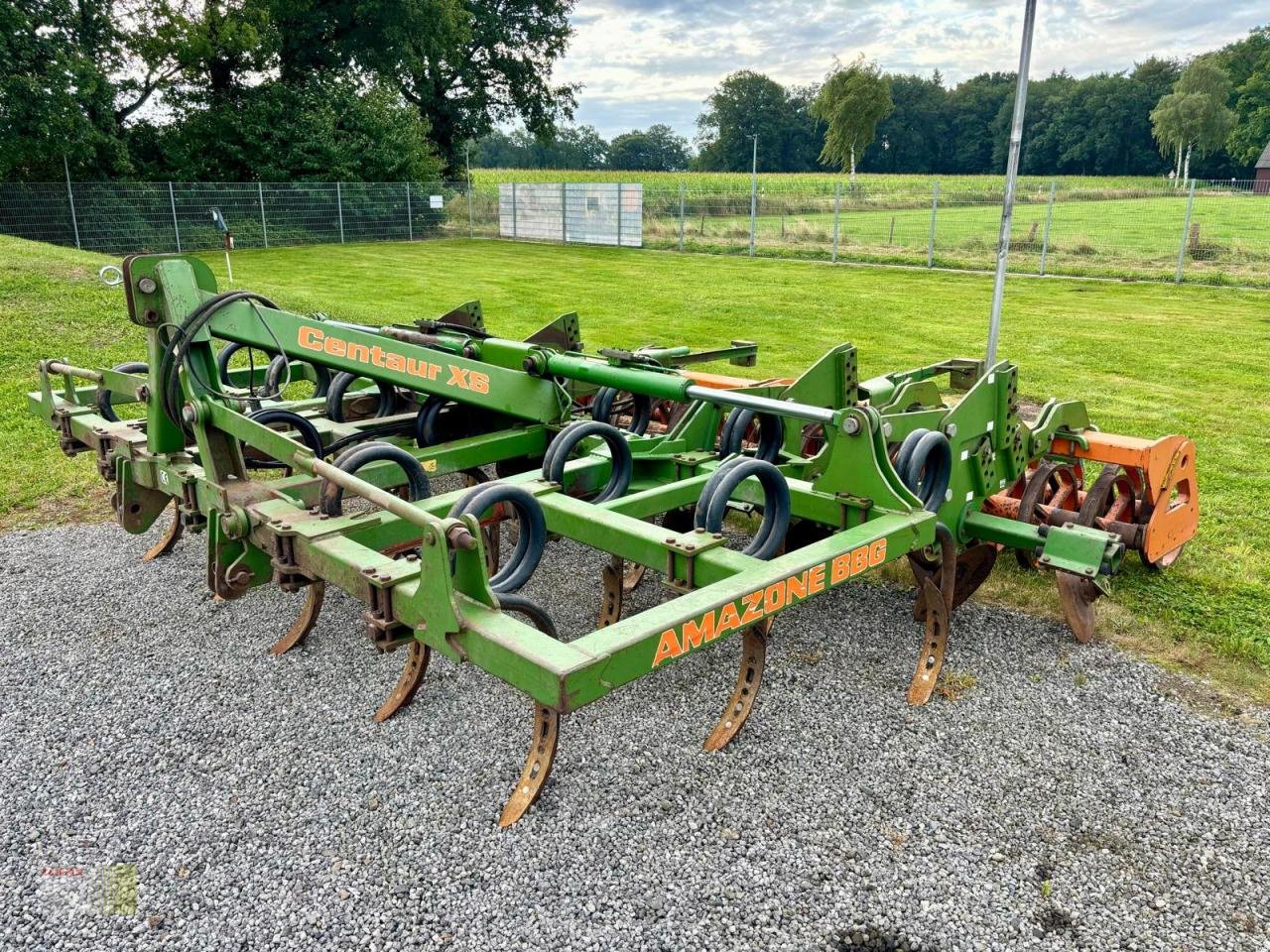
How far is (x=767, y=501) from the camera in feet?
12.7

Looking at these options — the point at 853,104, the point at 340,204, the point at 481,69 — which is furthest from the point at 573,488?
the point at 853,104

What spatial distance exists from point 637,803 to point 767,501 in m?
1.25

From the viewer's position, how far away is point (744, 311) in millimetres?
14922

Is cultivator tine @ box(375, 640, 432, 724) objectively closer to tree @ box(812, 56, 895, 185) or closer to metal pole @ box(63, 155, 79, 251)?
metal pole @ box(63, 155, 79, 251)

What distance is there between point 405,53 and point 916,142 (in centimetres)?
7182

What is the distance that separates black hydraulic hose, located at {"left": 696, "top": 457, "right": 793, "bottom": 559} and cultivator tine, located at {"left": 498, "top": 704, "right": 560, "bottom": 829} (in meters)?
0.92

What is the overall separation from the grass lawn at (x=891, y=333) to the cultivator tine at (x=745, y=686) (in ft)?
6.12

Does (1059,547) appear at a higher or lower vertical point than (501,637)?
lower

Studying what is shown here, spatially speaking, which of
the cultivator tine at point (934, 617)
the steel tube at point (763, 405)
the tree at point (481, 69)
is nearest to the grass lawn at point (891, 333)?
the cultivator tine at point (934, 617)

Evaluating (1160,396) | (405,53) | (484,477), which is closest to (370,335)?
(484,477)

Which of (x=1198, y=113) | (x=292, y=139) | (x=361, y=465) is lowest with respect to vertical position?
(x=361, y=465)

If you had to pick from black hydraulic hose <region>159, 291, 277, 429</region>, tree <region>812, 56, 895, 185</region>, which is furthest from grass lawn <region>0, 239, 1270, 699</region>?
tree <region>812, 56, 895, 185</region>

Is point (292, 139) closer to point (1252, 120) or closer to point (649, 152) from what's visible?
point (1252, 120)

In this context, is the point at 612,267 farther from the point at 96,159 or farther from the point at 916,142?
the point at 916,142
